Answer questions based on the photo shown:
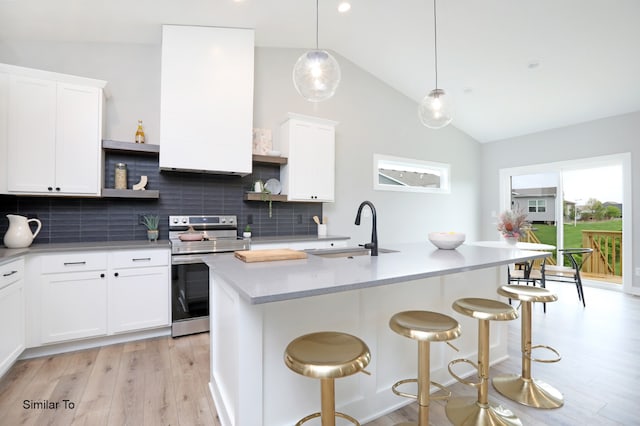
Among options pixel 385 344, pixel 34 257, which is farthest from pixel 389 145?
pixel 34 257

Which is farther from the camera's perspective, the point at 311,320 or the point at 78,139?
the point at 78,139


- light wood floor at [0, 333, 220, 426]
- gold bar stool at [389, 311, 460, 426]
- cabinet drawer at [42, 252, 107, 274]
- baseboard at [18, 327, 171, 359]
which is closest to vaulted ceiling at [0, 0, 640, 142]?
cabinet drawer at [42, 252, 107, 274]

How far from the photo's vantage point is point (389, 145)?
5.22 metres

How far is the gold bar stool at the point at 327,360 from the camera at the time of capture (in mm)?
1168

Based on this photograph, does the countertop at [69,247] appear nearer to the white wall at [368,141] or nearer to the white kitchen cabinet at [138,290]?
the white kitchen cabinet at [138,290]

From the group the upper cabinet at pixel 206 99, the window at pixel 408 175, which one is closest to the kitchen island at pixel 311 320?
the upper cabinet at pixel 206 99

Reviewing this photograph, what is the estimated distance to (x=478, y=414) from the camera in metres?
1.79

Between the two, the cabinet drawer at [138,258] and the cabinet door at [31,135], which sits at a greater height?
the cabinet door at [31,135]

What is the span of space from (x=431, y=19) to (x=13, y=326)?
4883 millimetres

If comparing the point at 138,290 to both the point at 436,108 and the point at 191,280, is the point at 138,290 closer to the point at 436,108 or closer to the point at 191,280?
the point at 191,280

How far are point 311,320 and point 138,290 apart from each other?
2079 mm

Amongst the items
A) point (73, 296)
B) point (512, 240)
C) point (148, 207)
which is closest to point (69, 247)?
point (73, 296)

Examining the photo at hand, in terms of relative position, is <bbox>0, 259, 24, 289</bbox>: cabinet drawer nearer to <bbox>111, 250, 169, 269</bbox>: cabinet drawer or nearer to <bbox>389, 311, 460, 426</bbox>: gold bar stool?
<bbox>111, 250, 169, 269</bbox>: cabinet drawer

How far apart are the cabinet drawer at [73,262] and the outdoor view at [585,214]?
18.2ft
